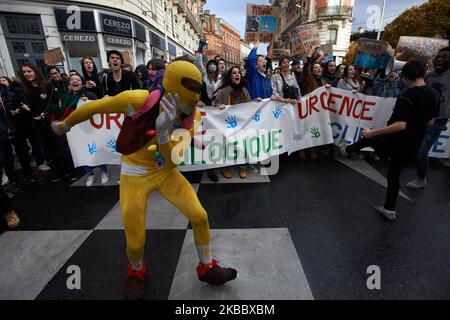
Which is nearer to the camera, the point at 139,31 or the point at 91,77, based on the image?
the point at 91,77

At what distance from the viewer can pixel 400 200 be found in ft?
11.1

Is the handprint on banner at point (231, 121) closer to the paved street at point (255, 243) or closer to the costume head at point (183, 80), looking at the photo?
the paved street at point (255, 243)

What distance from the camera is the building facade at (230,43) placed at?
267 feet

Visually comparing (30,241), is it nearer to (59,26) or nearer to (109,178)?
(109,178)

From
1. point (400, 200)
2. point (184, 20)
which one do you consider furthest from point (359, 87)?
point (184, 20)

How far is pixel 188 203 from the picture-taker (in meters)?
1.76

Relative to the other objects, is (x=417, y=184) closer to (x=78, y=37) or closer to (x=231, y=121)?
(x=231, y=121)

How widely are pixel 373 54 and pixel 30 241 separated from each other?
679 centimetres

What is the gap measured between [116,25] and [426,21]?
25.9m

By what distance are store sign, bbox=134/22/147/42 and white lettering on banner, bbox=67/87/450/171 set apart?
605 inches

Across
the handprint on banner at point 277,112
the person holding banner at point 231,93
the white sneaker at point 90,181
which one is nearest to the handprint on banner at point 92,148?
the white sneaker at point 90,181

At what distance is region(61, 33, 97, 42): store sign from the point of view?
40.5 ft

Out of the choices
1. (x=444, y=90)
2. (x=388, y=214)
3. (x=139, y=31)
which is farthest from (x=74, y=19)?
(x=388, y=214)

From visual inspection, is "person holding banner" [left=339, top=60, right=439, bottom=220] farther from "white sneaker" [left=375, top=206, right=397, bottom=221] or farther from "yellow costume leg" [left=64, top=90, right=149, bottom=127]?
"yellow costume leg" [left=64, top=90, right=149, bottom=127]
